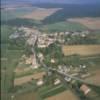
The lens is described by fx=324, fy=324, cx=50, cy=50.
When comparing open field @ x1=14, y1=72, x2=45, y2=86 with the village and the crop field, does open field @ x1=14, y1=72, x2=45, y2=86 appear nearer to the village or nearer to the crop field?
the village

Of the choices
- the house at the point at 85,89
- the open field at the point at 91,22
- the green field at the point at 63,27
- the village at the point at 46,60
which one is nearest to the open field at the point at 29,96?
the village at the point at 46,60

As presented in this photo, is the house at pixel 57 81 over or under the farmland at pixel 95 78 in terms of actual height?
under

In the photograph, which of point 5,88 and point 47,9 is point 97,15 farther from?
point 5,88

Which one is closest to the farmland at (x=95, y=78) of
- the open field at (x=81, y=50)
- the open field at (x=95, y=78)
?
the open field at (x=95, y=78)

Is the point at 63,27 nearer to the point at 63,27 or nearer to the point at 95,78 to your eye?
the point at 63,27

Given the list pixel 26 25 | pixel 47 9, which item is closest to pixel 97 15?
pixel 47 9

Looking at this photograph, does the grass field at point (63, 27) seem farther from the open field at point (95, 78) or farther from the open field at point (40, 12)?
the open field at point (95, 78)

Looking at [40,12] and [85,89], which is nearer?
[85,89]

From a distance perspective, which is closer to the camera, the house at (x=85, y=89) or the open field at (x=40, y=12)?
the house at (x=85, y=89)

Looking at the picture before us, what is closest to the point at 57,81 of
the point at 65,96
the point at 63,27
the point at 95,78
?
the point at 65,96

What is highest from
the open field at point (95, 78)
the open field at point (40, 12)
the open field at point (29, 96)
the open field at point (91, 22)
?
the open field at point (40, 12)
